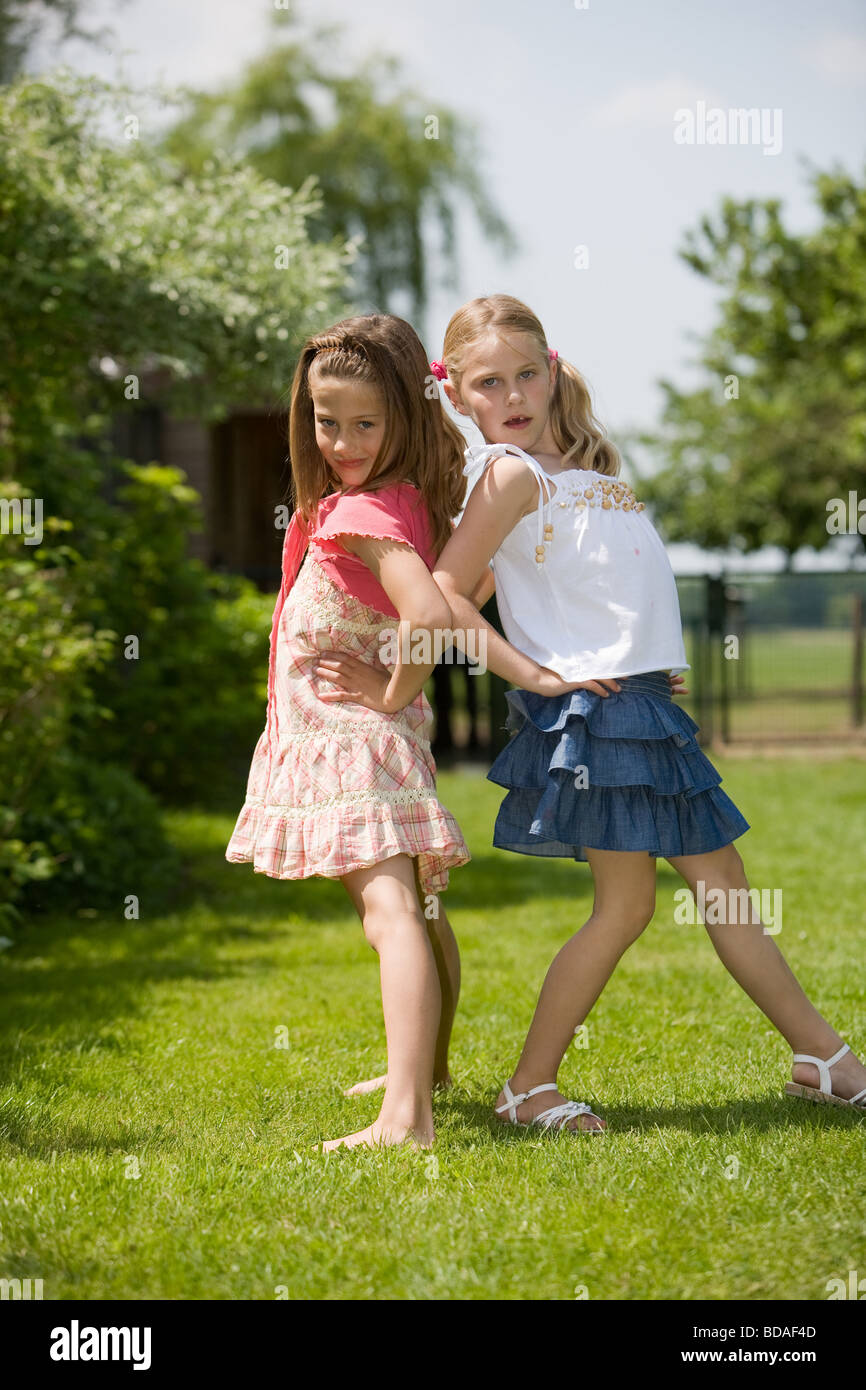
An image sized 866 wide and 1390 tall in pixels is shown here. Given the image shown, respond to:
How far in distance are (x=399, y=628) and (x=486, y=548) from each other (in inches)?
10.0

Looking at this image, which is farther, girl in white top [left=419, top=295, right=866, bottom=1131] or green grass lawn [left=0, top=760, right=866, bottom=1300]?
girl in white top [left=419, top=295, right=866, bottom=1131]

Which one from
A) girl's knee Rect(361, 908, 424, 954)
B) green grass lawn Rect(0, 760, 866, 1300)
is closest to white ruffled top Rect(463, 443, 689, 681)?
girl's knee Rect(361, 908, 424, 954)

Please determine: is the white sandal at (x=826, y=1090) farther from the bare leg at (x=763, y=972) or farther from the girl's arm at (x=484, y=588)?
the girl's arm at (x=484, y=588)

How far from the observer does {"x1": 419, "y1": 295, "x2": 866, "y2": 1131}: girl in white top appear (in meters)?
2.99

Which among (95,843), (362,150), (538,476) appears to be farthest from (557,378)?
(362,150)

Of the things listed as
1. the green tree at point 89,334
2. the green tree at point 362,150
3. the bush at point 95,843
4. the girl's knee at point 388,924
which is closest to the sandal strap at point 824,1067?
the girl's knee at point 388,924

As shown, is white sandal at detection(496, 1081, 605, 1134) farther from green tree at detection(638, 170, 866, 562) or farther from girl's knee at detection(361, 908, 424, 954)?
green tree at detection(638, 170, 866, 562)

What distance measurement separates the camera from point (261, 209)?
659 cm

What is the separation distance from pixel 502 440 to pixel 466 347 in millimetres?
213

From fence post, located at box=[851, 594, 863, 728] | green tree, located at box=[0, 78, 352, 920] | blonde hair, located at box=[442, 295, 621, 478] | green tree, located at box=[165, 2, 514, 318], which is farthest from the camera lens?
green tree, located at box=[165, 2, 514, 318]

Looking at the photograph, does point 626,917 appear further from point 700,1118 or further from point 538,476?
point 538,476

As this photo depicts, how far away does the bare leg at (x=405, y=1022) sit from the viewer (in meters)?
2.84

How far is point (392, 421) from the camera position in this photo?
3.02 meters

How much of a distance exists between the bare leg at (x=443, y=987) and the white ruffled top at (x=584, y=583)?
0.64 metres
